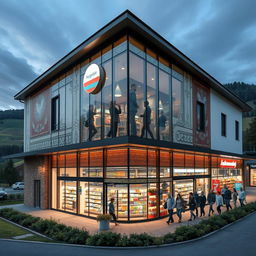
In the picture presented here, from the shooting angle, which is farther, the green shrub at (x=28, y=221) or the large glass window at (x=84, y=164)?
the large glass window at (x=84, y=164)

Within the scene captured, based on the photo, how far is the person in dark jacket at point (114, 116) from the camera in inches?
624

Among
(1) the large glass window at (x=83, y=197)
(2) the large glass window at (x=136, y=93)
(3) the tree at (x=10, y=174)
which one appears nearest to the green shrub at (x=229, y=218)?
(2) the large glass window at (x=136, y=93)

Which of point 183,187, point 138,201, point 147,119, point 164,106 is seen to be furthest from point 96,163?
point 183,187

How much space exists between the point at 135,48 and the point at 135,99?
10.9 feet

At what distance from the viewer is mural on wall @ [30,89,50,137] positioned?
79.3ft

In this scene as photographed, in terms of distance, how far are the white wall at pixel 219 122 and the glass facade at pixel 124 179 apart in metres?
5.02

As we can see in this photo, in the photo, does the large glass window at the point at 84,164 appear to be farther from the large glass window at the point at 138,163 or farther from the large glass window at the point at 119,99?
the large glass window at the point at 138,163

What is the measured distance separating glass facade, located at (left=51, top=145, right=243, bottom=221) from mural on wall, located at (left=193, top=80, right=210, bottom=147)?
1637 mm

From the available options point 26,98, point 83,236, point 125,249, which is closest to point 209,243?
point 125,249

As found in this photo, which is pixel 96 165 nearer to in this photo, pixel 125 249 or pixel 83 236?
pixel 83 236

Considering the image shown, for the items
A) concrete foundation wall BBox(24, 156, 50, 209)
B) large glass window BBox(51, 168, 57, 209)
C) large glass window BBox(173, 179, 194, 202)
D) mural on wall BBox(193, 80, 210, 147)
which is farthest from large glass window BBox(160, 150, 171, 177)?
concrete foundation wall BBox(24, 156, 50, 209)

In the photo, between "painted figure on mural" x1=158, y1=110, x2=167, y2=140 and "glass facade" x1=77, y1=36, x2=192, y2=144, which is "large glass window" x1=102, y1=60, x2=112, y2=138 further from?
"painted figure on mural" x1=158, y1=110, x2=167, y2=140

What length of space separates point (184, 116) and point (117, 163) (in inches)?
318

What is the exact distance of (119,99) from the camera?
52.0ft
